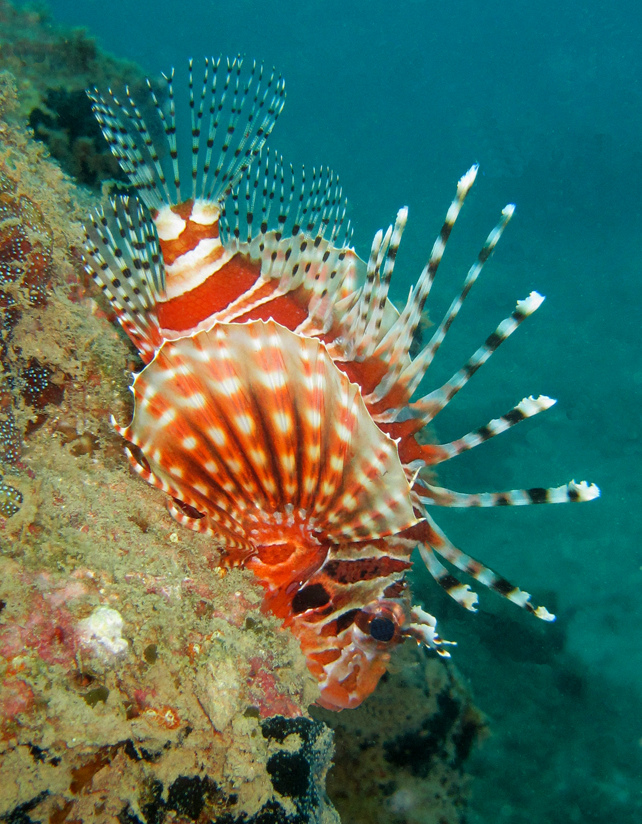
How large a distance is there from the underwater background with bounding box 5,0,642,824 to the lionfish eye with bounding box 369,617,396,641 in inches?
156

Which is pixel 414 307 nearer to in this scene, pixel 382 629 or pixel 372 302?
pixel 372 302

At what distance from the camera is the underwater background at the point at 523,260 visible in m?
10.8

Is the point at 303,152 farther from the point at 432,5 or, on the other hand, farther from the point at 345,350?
the point at 345,350

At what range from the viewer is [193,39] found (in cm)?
8344

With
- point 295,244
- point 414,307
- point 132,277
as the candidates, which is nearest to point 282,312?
point 295,244

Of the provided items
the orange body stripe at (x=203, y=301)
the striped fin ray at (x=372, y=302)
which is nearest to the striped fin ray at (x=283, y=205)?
the orange body stripe at (x=203, y=301)

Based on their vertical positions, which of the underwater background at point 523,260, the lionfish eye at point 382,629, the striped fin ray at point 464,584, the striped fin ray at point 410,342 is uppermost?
the underwater background at point 523,260

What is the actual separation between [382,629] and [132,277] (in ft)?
8.04

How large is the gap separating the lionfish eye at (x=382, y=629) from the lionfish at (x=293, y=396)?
10 mm

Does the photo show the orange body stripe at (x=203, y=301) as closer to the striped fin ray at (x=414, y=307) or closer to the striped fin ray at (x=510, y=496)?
the striped fin ray at (x=414, y=307)

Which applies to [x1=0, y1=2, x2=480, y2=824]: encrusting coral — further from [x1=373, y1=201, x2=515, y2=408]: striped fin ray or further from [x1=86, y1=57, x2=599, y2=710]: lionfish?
[x1=373, y1=201, x2=515, y2=408]: striped fin ray

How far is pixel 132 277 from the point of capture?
2889 millimetres

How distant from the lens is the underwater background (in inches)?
425

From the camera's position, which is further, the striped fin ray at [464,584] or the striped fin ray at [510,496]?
the striped fin ray at [464,584]
